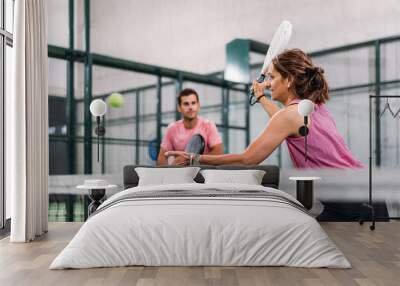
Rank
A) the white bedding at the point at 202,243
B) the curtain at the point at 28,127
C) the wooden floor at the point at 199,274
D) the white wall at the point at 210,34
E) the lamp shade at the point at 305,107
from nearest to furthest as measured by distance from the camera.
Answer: the wooden floor at the point at 199,274, the white bedding at the point at 202,243, the curtain at the point at 28,127, the lamp shade at the point at 305,107, the white wall at the point at 210,34

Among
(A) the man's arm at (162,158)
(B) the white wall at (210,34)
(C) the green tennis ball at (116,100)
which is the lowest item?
(A) the man's arm at (162,158)

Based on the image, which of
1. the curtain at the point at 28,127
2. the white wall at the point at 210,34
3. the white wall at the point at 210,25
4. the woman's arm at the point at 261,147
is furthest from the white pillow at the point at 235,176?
the curtain at the point at 28,127

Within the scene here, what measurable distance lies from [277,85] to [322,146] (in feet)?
2.82

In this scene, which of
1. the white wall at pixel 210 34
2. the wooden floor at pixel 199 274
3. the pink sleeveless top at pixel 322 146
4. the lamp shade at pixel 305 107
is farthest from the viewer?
the white wall at pixel 210 34

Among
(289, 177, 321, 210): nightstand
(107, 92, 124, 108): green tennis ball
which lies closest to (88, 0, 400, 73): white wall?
(107, 92, 124, 108): green tennis ball

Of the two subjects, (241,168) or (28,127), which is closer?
(28,127)

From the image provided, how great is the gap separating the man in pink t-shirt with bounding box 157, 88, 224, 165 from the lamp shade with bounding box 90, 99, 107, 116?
0.79 m

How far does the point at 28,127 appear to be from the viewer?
4.86 m

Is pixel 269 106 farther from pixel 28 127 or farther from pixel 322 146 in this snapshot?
pixel 28 127

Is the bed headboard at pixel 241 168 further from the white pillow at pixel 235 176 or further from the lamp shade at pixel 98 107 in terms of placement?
the lamp shade at pixel 98 107

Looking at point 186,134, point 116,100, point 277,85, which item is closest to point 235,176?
point 186,134

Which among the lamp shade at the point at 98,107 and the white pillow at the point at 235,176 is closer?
the white pillow at the point at 235,176

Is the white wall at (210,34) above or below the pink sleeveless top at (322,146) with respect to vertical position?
above

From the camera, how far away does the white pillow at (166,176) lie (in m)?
5.51
